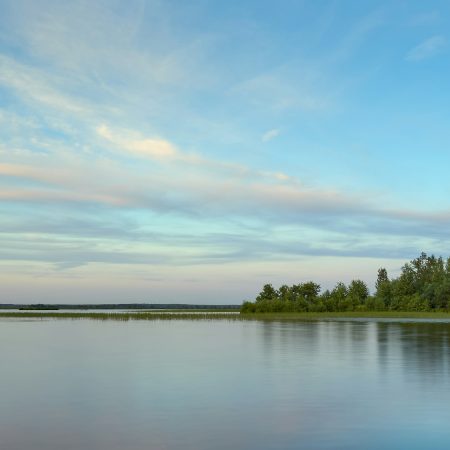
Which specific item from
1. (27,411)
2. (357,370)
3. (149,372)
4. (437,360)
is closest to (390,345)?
(437,360)

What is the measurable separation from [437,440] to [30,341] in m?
45.3

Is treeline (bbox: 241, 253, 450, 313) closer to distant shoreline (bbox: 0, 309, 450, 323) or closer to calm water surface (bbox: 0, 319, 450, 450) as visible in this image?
distant shoreline (bbox: 0, 309, 450, 323)

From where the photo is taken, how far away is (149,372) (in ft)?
105

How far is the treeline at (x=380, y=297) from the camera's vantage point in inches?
5861

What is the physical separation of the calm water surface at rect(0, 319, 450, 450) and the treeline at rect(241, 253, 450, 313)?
10853 centimetres

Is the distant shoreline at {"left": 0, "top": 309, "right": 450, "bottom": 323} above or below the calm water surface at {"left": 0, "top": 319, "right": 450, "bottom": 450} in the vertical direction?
above

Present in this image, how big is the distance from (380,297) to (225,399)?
475 ft

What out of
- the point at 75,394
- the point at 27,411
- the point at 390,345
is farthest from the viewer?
the point at 390,345

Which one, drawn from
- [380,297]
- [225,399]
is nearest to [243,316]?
[380,297]

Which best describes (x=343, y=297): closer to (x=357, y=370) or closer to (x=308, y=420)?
(x=357, y=370)

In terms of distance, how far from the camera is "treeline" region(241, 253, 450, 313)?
488 feet

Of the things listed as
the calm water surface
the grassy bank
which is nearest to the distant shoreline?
the grassy bank

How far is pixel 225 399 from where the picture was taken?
2405cm

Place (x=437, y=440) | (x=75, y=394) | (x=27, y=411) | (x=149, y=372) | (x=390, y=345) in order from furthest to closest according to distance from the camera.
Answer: (x=390, y=345) < (x=149, y=372) < (x=75, y=394) < (x=27, y=411) < (x=437, y=440)
